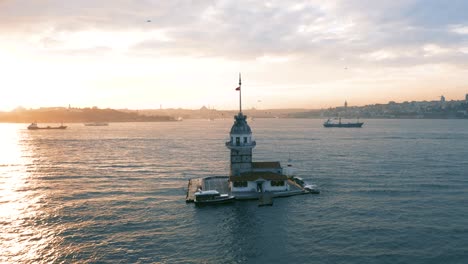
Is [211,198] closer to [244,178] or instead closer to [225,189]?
[225,189]

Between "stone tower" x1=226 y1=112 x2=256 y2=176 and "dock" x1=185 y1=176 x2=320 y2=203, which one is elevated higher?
"stone tower" x1=226 y1=112 x2=256 y2=176

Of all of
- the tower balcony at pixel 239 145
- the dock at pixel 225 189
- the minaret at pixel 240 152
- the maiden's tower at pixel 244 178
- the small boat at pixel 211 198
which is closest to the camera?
the small boat at pixel 211 198

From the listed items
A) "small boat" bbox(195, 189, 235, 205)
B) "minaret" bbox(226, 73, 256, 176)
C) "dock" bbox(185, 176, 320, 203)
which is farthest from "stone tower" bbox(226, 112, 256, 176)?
"small boat" bbox(195, 189, 235, 205)

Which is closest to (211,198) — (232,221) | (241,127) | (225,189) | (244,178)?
(225,189)

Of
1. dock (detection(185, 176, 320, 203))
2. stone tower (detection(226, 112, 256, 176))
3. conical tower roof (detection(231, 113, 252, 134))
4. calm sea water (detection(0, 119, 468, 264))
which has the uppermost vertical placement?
conical tower roof (detection(231, 113, 252, 134))

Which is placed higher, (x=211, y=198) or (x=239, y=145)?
(x=239, y=145)

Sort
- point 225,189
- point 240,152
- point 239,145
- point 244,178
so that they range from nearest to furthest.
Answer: point 244,178
point 225,189
point 239,145
point 240,152

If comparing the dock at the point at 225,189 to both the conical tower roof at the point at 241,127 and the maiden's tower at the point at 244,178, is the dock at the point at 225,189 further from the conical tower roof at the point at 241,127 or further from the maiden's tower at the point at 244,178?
the conical tower roof at the point at 241,127

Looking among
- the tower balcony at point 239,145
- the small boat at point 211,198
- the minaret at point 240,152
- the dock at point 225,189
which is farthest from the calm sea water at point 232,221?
the tower balcony at point 239,145

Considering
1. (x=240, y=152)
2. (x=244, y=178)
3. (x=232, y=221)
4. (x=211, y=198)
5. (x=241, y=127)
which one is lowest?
(x=232, y=221)

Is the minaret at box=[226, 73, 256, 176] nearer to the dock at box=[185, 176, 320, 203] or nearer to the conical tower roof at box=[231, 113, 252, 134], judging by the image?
the conical tower roof at box=[231, 113, 252, 134]
